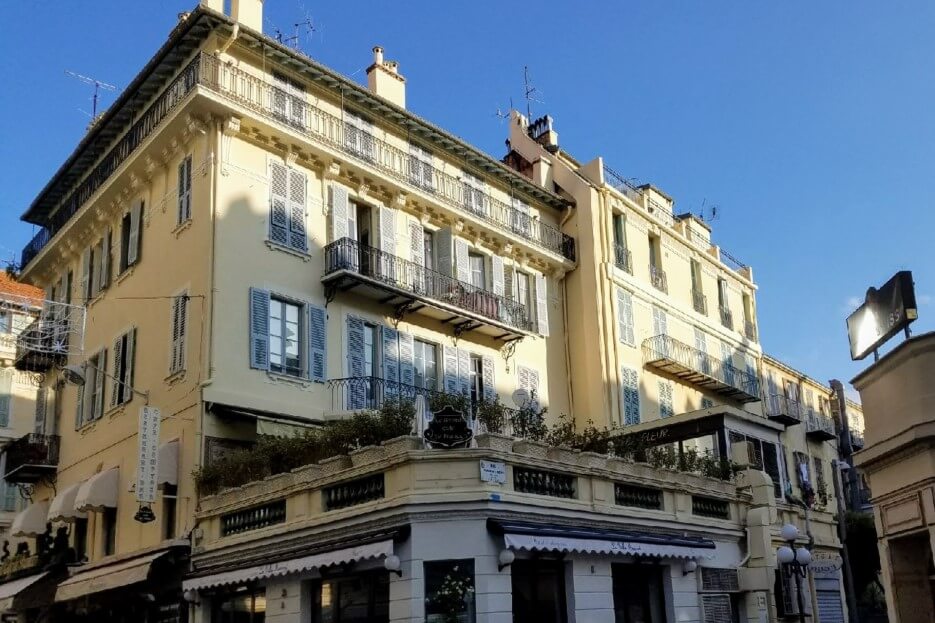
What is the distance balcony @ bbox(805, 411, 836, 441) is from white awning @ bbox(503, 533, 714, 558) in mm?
19054

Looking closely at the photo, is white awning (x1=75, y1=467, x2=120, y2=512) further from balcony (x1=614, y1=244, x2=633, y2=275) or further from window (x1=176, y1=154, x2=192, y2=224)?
balcony (x1=614, y1=244, x2=633, y2=275)

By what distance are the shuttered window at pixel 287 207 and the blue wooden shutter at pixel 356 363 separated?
2.03 m

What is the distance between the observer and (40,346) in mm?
24703

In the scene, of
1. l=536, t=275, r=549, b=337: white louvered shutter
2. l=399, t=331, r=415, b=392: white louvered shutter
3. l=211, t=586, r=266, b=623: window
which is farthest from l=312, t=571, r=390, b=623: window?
l=536, t=275, r=549, b=337: white louvered shutter

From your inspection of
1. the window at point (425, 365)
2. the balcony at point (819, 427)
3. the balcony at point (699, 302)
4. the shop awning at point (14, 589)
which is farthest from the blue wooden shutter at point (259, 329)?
the balcony at point (819, 427)

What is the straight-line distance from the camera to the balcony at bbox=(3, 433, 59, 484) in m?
25.5

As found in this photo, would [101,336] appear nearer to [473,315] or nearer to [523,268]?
[473,315]

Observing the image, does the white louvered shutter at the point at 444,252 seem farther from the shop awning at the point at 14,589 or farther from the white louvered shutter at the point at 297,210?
the shop awning at the point at 14,589

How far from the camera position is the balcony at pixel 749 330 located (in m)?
36.8

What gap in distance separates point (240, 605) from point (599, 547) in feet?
21.0

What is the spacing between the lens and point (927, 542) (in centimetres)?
1083

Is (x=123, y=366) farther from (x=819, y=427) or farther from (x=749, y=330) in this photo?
(x=819, y=427)

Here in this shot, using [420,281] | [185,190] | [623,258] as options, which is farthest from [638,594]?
[623,258]

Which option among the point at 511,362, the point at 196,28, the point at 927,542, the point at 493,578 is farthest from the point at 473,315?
the point at 927,542
